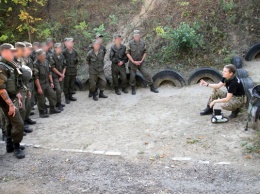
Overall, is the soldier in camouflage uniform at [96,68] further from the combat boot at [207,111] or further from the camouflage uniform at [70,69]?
the combat boot at [207,111]

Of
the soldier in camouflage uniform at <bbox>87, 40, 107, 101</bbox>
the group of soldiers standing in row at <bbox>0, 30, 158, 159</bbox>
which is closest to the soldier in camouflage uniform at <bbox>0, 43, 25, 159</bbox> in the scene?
the group of soldiers standing in row at <bbox>0, 30, 158, 159</bbox>

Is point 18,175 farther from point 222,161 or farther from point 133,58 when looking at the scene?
point 133,58

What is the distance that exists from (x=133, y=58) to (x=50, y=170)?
16.1 feet

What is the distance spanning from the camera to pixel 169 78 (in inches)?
377

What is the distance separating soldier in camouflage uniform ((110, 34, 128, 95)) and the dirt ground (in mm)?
1533

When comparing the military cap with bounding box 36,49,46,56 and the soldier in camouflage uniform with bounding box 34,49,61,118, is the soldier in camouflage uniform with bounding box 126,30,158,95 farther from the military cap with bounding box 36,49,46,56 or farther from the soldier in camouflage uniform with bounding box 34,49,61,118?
the military cap with bounding box 36,49,46,56

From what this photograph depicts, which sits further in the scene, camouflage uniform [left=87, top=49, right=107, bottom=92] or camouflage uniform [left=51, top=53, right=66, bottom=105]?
camouflage uniform [left=87, top=49, right=107, bottom=92]

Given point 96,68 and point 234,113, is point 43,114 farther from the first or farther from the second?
point 234,113

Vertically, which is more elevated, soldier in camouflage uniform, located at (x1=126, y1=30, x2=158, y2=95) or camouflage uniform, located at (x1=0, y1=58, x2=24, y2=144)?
soldier in camouflage uniform, located at (x1=126, y1=30, x2=158, y2=95)

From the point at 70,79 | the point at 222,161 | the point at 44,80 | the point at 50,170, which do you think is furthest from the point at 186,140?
the point at 70,79

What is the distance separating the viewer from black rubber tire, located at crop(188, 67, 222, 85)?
30.1ft

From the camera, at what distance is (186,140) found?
5.97m

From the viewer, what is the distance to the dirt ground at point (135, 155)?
15.0 feet

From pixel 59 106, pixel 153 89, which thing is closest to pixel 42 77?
pixel 59 106
